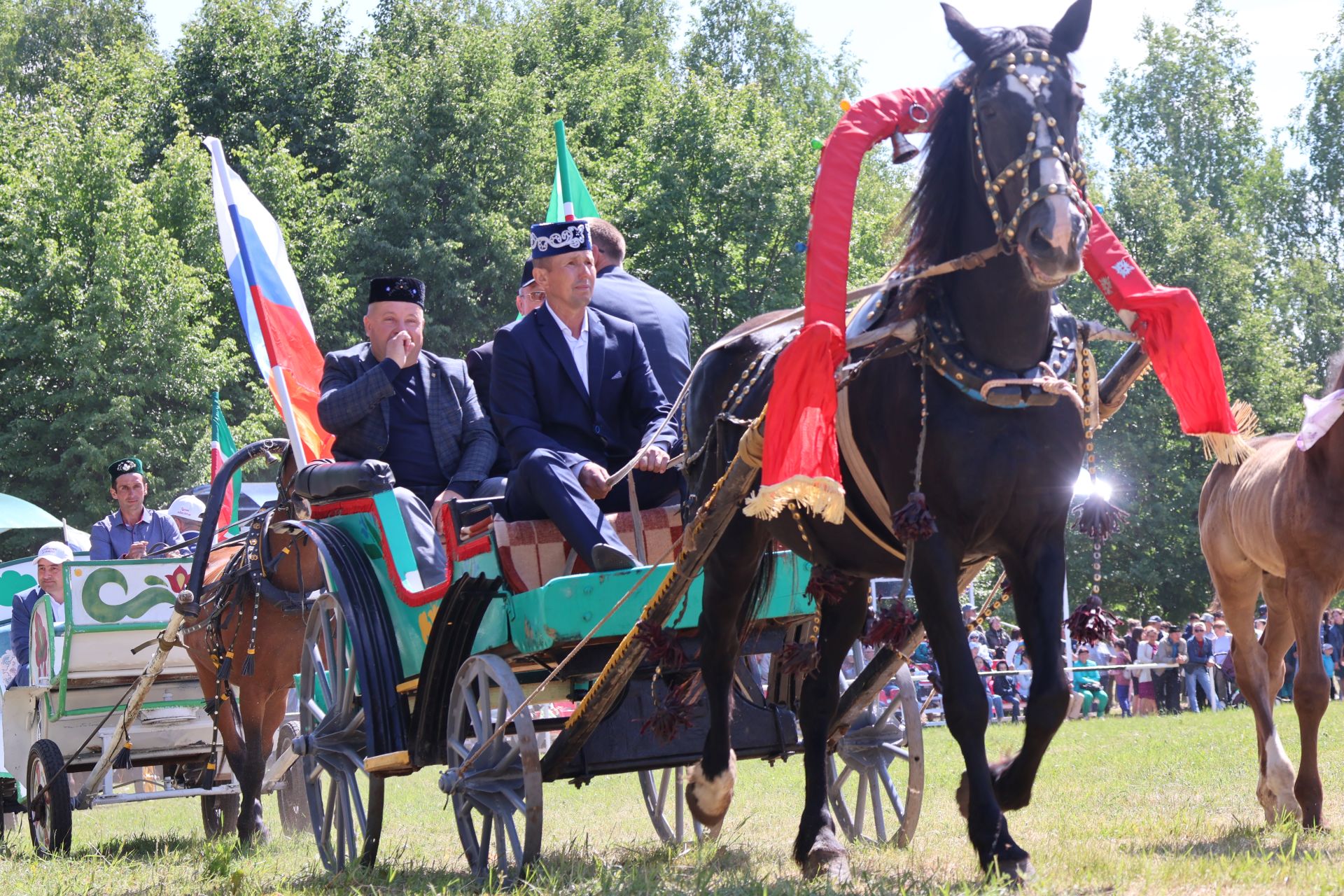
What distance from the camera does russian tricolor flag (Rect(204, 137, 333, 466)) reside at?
9.26 meters

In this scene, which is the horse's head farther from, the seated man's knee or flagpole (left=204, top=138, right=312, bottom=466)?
flagpole (left=204, top=138, right=312, bottom=466)

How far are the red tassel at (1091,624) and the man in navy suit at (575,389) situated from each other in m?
1.88

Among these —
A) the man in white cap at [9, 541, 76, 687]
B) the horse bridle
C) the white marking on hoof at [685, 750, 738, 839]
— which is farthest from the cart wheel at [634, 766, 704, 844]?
the man in white cap at [9, 541, 76, 687]

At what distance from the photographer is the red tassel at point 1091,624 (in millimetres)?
4793

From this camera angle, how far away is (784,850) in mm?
6426

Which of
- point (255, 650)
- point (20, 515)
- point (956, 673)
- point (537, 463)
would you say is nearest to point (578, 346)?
point (537, 463)

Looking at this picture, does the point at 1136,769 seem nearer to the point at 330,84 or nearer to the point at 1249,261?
the point at 330,84

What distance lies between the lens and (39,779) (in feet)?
29.0

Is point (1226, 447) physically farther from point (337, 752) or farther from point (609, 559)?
point (337, 752)

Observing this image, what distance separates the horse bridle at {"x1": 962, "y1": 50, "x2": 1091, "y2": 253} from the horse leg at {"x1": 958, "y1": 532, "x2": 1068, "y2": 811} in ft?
3.16

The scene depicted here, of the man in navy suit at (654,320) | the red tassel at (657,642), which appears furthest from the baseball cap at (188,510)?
the red tassel at (657,642)

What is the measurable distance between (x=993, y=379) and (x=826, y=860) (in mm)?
1958

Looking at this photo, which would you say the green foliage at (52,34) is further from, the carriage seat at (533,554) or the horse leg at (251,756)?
the carriage seat at (533,554)

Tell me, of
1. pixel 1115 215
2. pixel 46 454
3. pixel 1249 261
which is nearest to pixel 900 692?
pixel 46 454
